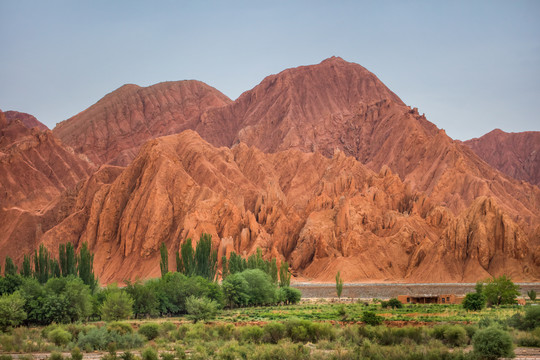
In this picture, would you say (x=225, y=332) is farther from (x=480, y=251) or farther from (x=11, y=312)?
(x=480, y=251)

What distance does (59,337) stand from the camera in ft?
134

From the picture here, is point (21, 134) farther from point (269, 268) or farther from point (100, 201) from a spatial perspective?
point (269, 268)

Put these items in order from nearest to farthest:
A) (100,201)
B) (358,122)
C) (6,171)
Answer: (100,201), (6,171), (358,122)

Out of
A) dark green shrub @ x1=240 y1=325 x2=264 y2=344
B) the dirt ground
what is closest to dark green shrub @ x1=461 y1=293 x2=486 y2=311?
the dirt ground

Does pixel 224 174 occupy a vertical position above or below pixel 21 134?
below

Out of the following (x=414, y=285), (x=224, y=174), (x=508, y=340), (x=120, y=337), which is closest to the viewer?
(x=508, y=340)

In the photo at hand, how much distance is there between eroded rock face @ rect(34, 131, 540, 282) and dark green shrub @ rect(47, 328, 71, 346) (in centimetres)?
6540

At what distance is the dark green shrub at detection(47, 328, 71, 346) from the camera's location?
40.6m

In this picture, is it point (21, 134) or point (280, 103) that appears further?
point (280, 103)

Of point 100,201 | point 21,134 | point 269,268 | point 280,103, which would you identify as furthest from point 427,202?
point 21,134

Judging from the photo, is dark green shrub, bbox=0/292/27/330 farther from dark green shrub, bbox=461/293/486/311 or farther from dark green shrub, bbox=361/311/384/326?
dark green shrub, bbox=461/293/486/311

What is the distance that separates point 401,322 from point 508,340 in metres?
16.2

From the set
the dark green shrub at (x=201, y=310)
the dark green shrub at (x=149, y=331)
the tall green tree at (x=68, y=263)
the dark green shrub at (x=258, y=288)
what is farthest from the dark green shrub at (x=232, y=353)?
the tall green tree at (x=68, y=263)

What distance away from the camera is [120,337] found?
1581 inches
